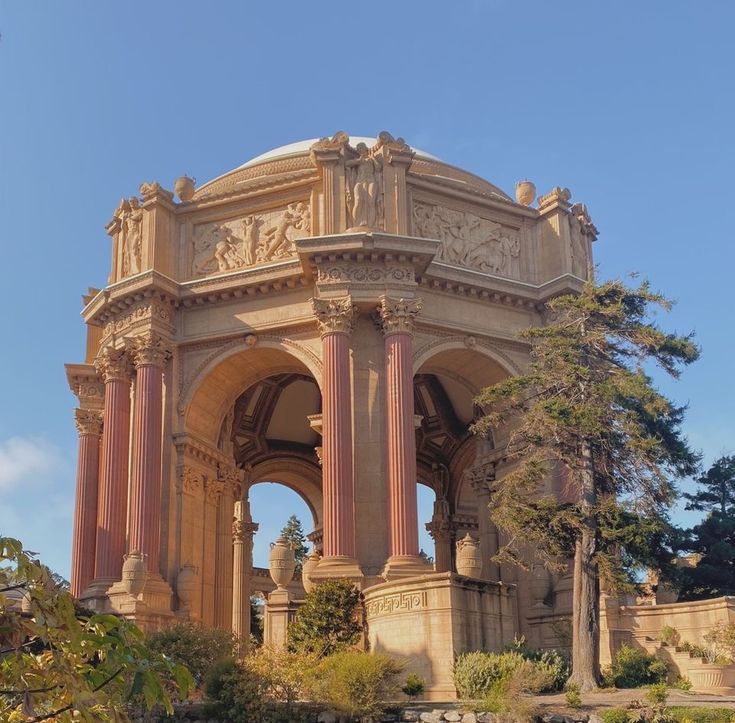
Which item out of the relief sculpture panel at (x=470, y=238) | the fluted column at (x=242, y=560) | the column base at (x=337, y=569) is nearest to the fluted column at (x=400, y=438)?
the column base at (x=337, y=569)

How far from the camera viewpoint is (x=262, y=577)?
52125 mm

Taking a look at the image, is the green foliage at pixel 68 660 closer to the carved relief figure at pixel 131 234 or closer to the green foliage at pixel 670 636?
the green foliage at pixel 670 636

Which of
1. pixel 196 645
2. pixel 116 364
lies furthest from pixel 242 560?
pixel 196 645

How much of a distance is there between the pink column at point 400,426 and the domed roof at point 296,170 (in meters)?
6.51

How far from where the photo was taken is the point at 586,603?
22.5 meters

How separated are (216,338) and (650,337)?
1513cm

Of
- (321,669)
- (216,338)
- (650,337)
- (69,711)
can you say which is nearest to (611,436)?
(650,337)

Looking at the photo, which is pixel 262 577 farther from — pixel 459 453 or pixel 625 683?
pixel 625 683

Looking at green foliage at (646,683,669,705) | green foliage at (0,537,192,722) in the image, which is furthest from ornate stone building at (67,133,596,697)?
green foliage at (0,537,192,722)

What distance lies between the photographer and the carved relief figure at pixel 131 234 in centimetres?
3466

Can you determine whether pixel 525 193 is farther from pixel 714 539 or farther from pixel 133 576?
pixel 133 576

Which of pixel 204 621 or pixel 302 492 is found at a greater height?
pixel 302 492

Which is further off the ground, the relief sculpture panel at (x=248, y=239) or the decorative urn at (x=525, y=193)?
the decorative urn at (x=525, y=193)

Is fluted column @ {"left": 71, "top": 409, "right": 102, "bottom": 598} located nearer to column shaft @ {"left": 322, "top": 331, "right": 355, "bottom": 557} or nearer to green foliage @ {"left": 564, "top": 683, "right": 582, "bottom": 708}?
column shaft @ {"left": 322, "top": 331, "right": 355, "bottom": 557}
